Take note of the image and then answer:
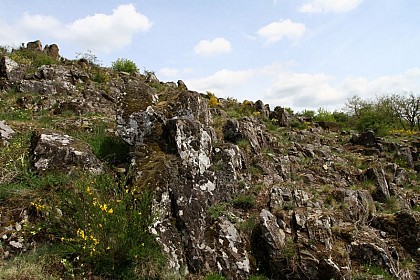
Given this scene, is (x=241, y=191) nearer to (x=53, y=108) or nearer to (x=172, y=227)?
(x=172, y=227)

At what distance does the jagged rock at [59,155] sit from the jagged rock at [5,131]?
102 centimetres

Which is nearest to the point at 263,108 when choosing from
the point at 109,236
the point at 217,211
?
the point at 217,211

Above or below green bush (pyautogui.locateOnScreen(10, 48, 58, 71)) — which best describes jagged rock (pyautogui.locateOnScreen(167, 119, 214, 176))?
below

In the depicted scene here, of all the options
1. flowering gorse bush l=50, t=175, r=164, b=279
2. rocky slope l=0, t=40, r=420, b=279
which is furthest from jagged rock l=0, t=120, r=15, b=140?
flowering gorse bush l=50, t=175, r=164, b=279

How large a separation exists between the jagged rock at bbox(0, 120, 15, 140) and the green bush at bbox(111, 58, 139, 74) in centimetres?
1079

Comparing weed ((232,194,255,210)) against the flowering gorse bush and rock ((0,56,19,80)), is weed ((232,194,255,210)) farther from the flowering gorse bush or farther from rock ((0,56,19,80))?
rock ((0,56,19,80))

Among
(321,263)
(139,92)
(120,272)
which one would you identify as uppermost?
(139,92)

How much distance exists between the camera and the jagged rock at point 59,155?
597 cm

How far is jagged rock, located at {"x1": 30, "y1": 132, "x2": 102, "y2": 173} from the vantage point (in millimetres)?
5973

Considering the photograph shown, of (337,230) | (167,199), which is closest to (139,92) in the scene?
(167,199)

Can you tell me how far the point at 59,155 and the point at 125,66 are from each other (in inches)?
509

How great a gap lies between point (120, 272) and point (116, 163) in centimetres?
291

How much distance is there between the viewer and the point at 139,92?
764 cm

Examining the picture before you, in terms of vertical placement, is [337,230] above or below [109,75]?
below
